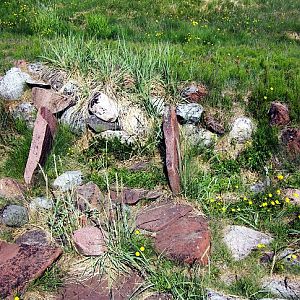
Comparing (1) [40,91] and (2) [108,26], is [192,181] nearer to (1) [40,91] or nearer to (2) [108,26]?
(1) [40,91]

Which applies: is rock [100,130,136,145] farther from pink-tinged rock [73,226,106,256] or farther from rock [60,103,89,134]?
pink-tinged rock [73,226,106,256]

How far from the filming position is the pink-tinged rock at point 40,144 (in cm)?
592

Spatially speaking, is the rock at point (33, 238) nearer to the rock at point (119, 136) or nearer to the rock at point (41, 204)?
the rock at point (41, 204)

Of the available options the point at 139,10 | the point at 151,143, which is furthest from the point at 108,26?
the point at 151,143

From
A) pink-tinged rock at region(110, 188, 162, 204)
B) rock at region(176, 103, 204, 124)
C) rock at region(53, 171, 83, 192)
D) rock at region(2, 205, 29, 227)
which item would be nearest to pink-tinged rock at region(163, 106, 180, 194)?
pink-tinged rock at region(110, 188, 162, 204)

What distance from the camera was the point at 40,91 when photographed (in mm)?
6945

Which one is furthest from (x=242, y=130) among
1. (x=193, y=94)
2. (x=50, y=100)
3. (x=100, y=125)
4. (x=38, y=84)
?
(x=38, y=84)

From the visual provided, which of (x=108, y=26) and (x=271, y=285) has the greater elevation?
(x=108, y=26)

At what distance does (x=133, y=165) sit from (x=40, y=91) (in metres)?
1.76

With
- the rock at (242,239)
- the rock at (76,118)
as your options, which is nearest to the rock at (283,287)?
the rock at (242,239)

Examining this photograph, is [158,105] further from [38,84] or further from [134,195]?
[38,84]

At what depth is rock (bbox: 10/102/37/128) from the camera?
22.3 feet

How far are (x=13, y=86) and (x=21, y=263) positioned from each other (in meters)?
3.16

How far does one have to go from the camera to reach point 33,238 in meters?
5.14
